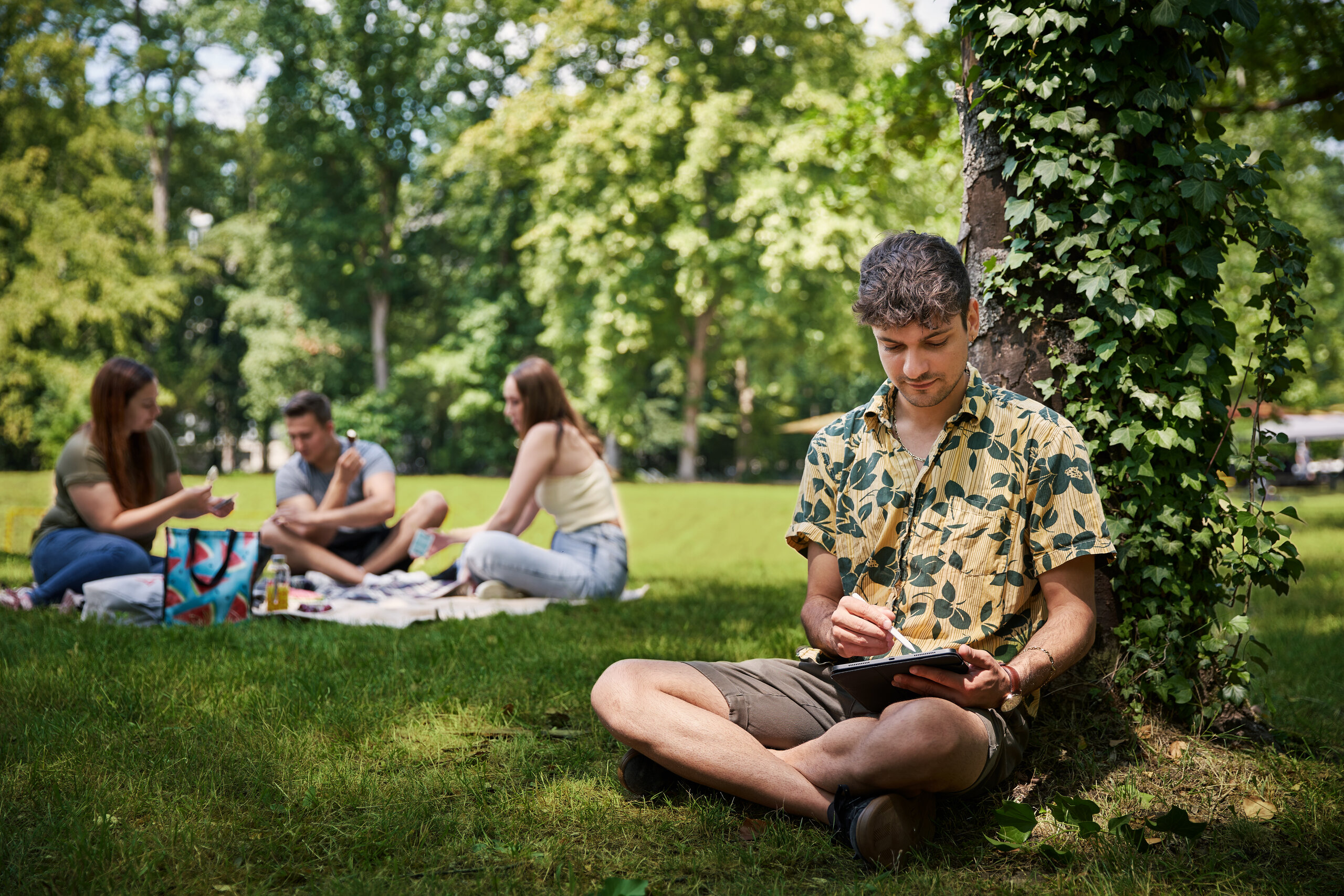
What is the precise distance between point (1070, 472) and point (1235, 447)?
3.39 ft

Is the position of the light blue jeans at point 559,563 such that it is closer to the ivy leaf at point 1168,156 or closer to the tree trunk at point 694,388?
the ivy leaf at point 1168,156

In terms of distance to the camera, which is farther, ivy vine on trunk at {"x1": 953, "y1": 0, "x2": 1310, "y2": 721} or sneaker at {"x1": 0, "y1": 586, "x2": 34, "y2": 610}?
sneaker at {"x1": 0, "y1": 586, "x2": 34, "y2": 610}

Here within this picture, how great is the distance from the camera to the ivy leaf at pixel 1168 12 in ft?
9.97

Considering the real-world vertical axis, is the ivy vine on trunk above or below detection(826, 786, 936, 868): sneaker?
above

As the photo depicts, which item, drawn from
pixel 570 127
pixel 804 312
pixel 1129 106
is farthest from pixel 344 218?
pixel 1129 106

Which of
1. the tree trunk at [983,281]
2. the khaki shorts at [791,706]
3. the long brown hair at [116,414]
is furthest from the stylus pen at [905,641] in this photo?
the long brown hair at [116,414]

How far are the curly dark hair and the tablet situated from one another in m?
0.87

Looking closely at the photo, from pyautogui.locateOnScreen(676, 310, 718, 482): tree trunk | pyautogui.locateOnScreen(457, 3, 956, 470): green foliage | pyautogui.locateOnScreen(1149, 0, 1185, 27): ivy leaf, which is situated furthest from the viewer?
pyautogui.locateOnScreen(676, 310, 718, 482): tree trunk

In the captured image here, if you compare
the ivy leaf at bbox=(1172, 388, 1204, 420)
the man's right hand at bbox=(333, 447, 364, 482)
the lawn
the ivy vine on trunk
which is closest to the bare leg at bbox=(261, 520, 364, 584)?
the man's right hand at bbox=(333, 447, 364, 482)

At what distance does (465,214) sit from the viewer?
92.1 feet

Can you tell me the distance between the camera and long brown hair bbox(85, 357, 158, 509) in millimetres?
5645

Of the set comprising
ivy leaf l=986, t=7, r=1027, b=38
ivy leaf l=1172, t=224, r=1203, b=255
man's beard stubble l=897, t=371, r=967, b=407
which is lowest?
man's beard stubble l=897, t=371, r=967, b=407

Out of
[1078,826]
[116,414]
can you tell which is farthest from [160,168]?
[1078,826]

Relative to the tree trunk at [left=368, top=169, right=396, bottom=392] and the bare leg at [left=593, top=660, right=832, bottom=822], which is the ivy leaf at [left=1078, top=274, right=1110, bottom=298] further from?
the tree trunk at [left=368, top=169, right=396, bottom=392]
